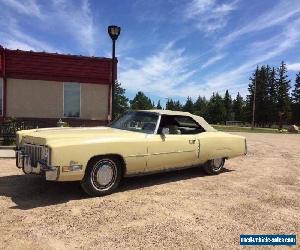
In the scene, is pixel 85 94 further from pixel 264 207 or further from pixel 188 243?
pixel 188 243

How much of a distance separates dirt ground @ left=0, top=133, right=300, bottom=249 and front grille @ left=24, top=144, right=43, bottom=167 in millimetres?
607

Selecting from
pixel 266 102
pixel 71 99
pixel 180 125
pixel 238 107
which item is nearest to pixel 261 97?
pixel 266 102

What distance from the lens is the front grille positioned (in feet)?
20.6

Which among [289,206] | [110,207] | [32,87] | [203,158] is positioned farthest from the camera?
[32,87]

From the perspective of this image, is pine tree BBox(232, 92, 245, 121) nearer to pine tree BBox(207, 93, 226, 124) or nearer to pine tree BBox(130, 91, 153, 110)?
pine tree BBox(207, 93, 226, 124)

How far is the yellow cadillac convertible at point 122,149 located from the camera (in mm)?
6027

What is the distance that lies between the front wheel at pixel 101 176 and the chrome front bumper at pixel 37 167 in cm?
60

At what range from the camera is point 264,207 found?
6219 millimetres

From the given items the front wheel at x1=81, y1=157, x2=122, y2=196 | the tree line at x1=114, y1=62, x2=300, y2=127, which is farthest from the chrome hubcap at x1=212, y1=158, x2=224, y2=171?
the tree line at x1=114, y1=62, x2=300, y2=127

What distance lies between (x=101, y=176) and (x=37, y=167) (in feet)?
3.52

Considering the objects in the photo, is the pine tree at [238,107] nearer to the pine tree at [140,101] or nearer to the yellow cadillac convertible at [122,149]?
the pine tree at [140,101]

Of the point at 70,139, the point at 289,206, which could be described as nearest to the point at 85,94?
the point at 70,139

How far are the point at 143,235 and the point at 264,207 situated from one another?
244 cm

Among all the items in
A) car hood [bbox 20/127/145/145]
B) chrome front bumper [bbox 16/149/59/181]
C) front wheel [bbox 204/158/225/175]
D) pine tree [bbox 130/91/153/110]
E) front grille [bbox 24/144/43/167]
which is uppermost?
pine tree [bbox 130/91/153/110]
